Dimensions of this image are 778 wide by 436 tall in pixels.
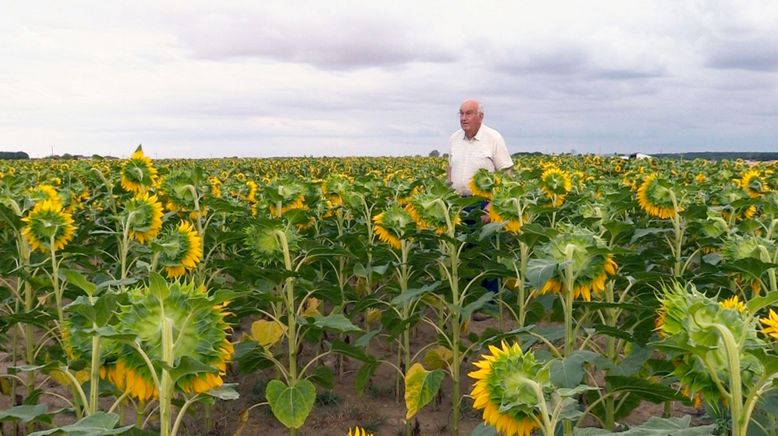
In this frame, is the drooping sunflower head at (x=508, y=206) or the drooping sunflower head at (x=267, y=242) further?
the drooping sunflower head at (x=508, y=206)

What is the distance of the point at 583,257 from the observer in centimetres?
264

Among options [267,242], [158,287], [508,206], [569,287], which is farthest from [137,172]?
[158,287]

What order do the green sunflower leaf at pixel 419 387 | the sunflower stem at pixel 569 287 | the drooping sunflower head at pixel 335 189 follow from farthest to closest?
the drooping sunflower head at pixel 335 189 < the green sunflower leaf at pixel 419 387 < the sunflower stem at pixel 569 287

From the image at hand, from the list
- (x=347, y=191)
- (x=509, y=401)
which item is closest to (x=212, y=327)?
(x=509, y=401)

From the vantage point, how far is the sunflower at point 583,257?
2.62m

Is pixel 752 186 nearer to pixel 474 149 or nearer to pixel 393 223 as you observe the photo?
pixel 474 149

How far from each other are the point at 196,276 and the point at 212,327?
333cm

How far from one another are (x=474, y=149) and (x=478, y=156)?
0.09m

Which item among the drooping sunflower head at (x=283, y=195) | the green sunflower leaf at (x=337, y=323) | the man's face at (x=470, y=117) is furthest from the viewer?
the man's face at (x=470, y=117)

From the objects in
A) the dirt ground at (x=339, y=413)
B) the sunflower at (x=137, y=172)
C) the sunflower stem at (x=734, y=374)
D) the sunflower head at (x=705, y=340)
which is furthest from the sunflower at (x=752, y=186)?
the sunflower stem at (x=734, y=374)

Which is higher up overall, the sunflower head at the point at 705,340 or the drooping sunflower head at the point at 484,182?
the drooping sunflower head at the point at 484,182

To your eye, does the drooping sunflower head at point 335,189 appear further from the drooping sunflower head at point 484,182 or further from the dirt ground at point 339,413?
the dirt ground at point 339,413

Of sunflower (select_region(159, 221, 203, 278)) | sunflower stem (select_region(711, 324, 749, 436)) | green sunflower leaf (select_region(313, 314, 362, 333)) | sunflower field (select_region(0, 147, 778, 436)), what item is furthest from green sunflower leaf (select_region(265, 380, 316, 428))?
sunflower stem (select_region(711, 324, 749, 436))

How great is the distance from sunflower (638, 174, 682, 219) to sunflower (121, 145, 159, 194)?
3.65 metres
